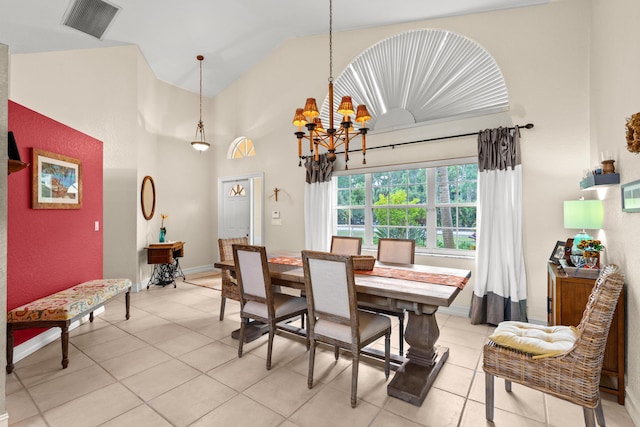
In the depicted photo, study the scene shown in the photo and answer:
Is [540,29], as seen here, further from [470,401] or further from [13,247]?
[13,247]

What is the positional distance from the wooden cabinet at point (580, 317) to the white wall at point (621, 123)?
0.04 metres

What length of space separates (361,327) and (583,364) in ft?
4.05

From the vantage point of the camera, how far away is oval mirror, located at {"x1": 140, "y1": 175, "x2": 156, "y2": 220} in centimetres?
506

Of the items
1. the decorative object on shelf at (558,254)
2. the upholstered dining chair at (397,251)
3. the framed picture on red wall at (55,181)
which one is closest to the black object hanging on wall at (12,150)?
the framed picture on red wall at (55,181)

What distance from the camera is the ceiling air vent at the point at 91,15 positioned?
335 centimetres

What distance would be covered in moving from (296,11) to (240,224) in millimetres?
3889

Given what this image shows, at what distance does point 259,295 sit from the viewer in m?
2.59


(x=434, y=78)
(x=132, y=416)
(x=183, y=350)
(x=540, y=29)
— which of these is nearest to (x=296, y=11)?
(x=434, y=78)

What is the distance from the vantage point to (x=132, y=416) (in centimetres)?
191

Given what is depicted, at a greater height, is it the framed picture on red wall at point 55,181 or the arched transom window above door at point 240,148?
the arched transom window above door at point 240,148

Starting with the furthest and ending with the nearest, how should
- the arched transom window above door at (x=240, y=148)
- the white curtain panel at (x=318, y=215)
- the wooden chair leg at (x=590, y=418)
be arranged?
1. the arched transom window above door at (x=240, y=148)
2. the white curtain panel at (x=318, y=215)
3. the wooden chair leg at (x=590, y=418)

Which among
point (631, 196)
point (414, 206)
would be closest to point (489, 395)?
point (631, 196)

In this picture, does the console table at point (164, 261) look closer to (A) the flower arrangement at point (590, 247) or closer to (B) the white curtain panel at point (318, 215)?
(B) the white curtain panel at point (318, 215)

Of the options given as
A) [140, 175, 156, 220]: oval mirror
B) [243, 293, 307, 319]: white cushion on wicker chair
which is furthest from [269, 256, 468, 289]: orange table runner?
[140, 175, 156, 220]: oval mirror
